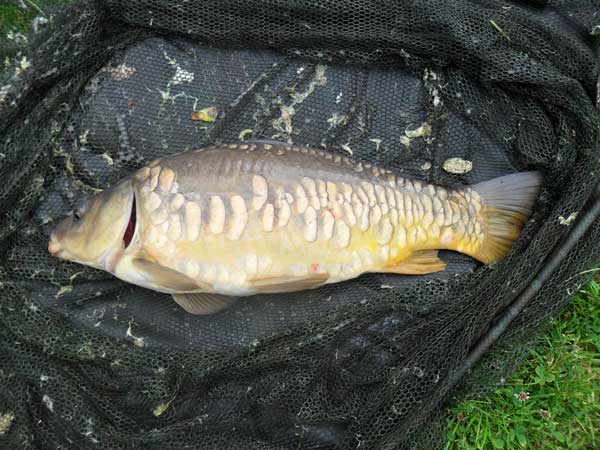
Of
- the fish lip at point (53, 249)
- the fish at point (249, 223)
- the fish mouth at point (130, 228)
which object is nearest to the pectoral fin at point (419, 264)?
the fish at point (249, 223)

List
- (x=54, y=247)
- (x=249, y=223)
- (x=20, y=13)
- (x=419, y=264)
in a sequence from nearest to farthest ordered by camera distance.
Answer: (x=249, y=223), (x=54, y=247), (x=419, y=264), (x=20, y=13)

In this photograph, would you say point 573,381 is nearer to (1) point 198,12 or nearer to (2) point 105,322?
(2) point 105,322

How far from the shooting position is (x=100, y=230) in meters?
1.64

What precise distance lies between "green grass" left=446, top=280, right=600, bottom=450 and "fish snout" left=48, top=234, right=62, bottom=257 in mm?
1434

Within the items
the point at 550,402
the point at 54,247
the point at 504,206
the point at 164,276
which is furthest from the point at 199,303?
the point at 550,402

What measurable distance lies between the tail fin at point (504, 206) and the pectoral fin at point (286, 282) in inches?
23.6

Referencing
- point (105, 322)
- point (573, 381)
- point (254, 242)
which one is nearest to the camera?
point (254, 242)

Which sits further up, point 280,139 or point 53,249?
point 280,139

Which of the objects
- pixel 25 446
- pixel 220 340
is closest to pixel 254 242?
pixel 220 340

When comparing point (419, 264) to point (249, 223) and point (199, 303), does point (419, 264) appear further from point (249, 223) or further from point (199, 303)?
point (199, 303)

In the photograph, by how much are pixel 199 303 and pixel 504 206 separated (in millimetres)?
1087

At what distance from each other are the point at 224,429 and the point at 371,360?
54cm

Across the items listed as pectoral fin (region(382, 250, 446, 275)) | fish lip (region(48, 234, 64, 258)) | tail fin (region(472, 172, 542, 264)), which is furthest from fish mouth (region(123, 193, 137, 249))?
tail fin (region(472, 172, 542, 264))

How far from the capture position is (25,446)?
1663 mm
